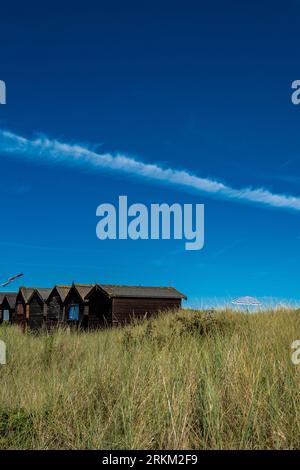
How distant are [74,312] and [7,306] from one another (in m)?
23.5

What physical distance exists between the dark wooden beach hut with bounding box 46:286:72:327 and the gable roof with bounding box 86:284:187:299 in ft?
19.8

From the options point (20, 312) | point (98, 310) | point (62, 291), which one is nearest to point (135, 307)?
point (98, 310)

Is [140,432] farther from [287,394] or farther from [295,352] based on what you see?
[295,352]

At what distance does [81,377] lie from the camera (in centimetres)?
820

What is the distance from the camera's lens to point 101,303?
125ft

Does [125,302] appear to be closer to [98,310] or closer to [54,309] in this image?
[98,310]

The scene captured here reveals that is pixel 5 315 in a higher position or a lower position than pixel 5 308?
lower

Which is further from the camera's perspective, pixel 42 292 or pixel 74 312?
pixel 42 292

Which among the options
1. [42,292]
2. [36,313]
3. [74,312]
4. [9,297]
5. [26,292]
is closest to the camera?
Result: [74,312]

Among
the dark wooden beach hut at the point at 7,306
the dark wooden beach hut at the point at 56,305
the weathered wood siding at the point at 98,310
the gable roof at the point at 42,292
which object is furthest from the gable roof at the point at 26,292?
the weathered wood siding at the point at 98,310

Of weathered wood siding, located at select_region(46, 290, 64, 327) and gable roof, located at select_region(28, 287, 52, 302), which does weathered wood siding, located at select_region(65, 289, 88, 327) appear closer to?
weathered wood siding, located at select_region(46, 290, 64, 327)

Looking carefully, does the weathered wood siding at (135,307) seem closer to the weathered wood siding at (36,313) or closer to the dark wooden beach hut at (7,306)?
the weathered wood siding at (36,313)
